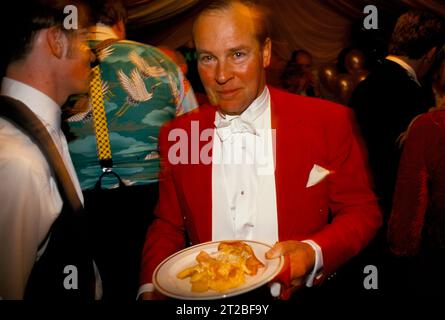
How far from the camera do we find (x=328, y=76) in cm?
546

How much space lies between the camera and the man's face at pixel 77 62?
46.2 inches

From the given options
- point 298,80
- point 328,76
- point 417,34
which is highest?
point 328,76

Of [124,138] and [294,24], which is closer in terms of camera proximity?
[124,138]

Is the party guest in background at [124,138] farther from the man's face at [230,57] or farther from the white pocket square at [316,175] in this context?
the white pocket square at [316,175]

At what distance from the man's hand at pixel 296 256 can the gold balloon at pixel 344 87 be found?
377 centimetres

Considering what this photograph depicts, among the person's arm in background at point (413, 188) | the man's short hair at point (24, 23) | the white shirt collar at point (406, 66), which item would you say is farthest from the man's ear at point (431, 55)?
the man's short hair at point (24, 23)

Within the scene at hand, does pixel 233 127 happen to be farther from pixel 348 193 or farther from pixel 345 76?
pixel 345 76

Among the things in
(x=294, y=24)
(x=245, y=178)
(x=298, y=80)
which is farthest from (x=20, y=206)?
(x=294, y=24)

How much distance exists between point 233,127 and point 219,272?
572 millimetres

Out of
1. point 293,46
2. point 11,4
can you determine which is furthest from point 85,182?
point 293,46

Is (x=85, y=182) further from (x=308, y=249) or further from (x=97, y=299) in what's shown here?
(x=308, y=249)

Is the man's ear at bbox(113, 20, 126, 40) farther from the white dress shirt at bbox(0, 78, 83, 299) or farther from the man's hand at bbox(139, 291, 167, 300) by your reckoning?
the man's hand at bbox(139, 291, 167, 300)

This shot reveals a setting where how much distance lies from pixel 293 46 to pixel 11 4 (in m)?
5.06

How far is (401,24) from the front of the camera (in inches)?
80.3
